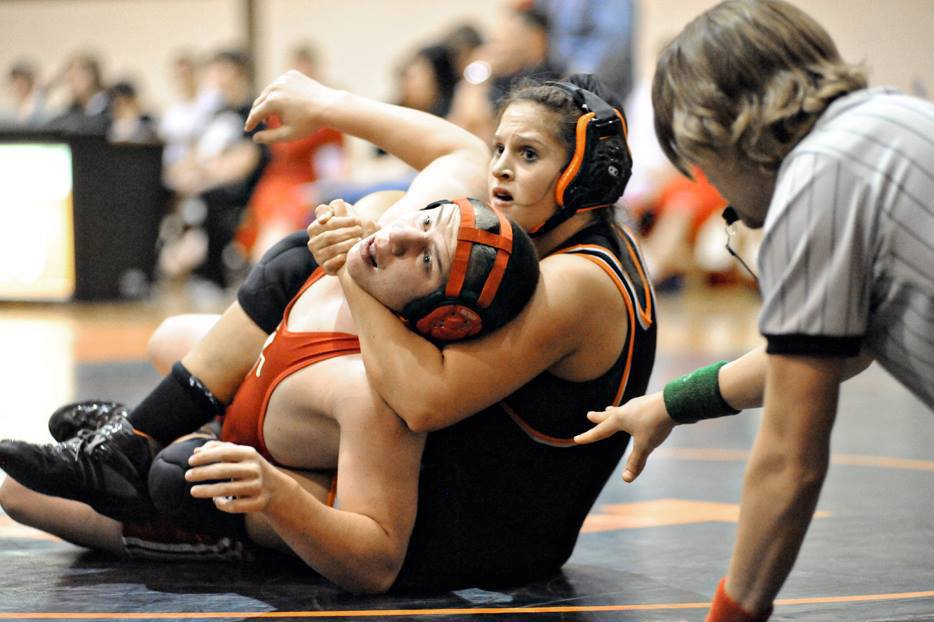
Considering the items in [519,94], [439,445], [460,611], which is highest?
[519,94]

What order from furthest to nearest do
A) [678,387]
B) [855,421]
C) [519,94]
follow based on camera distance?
[855,421] → [519,94] → [678,387]

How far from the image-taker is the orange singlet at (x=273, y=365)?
2684 mm

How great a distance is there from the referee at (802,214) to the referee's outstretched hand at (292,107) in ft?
4.13

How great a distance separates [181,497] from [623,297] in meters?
0.96

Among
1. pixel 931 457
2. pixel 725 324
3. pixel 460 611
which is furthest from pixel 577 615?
pixel 725 324

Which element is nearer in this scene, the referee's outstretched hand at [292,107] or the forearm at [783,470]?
the forearm at [783,470]

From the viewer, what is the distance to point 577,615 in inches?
97.2

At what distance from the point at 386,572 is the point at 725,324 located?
6538mm

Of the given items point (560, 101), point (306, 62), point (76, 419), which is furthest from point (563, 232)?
point (306, 62)

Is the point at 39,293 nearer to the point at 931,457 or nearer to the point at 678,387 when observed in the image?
the point at 931,457

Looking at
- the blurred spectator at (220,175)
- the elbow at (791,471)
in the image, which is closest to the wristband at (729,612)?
the elbow at (791,471)

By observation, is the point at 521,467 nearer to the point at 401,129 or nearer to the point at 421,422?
the point at 421,422

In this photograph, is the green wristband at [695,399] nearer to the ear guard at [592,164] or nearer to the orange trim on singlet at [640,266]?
the orange trim on singlet at [640,266]

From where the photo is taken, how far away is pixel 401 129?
118 inches
